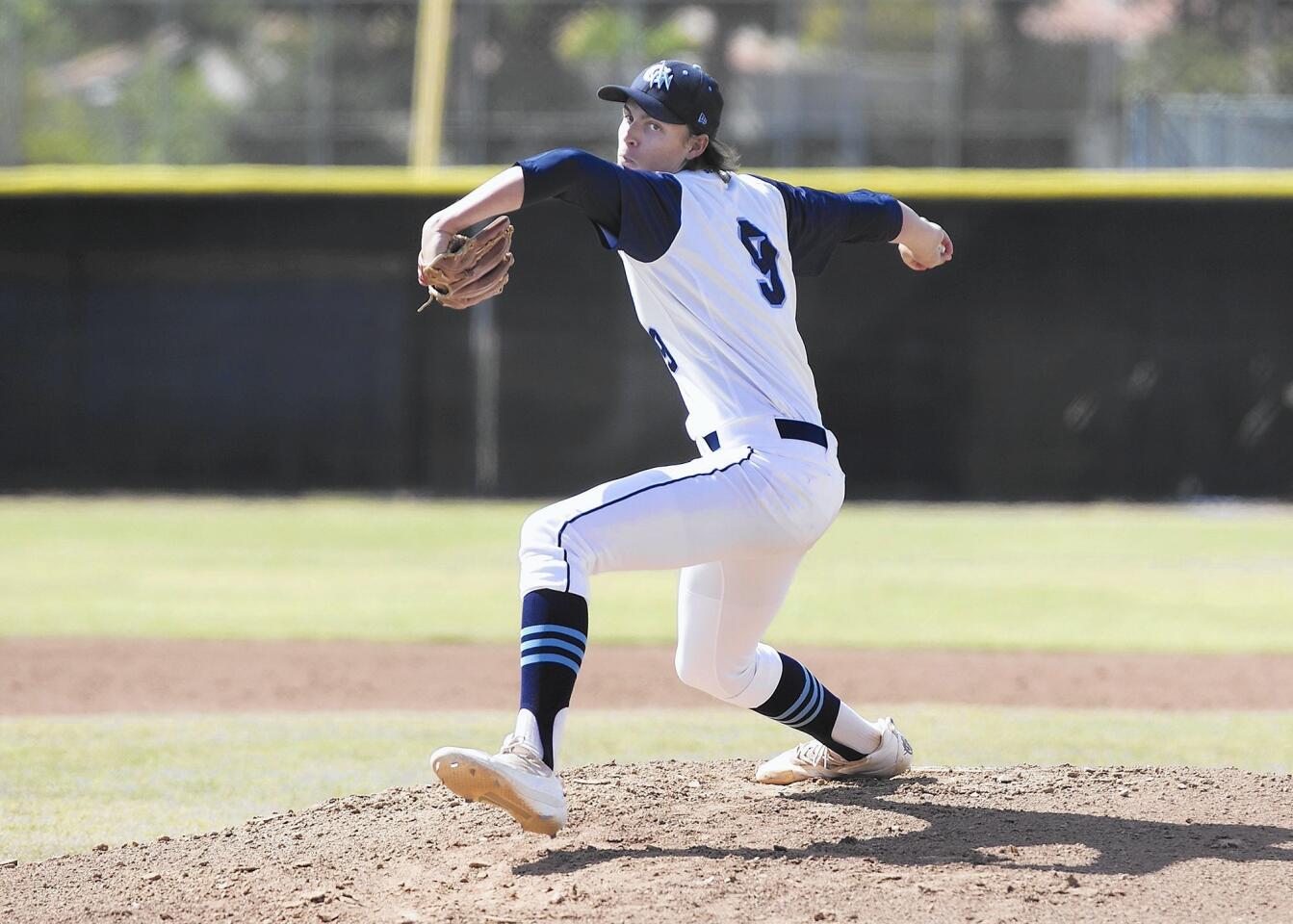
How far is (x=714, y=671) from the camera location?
361cm

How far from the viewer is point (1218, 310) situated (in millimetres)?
12875

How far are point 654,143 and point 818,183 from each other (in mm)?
9612

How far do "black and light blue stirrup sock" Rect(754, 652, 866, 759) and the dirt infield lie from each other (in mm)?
2236

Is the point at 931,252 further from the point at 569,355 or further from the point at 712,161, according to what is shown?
the point at 569,355

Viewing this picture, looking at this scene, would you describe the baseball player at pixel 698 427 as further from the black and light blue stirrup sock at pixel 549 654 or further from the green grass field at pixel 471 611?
the green grass field at pixel 471 611

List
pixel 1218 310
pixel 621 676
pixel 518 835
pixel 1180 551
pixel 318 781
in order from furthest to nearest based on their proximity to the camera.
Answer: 1. pixel 1218 310
2. pixel 1180 551
3. pixel 621 676
4. pixel 318 781
5. pixel 518 835

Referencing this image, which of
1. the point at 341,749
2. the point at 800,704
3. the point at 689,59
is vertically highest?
the point at 689,59

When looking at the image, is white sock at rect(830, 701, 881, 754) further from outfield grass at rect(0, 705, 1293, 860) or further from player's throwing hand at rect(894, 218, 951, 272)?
player's throwing hand at rect(894, 218, 951, 272)

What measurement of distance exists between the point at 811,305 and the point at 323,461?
4.03 metres

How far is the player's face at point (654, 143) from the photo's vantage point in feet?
11.2

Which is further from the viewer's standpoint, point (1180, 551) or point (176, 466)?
point (176, 466)

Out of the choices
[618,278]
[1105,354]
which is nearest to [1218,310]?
[1105,354]

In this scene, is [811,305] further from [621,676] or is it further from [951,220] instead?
[621,676]

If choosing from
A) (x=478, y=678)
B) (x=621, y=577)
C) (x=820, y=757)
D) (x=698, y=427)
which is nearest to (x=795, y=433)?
(x=698, y=427)
